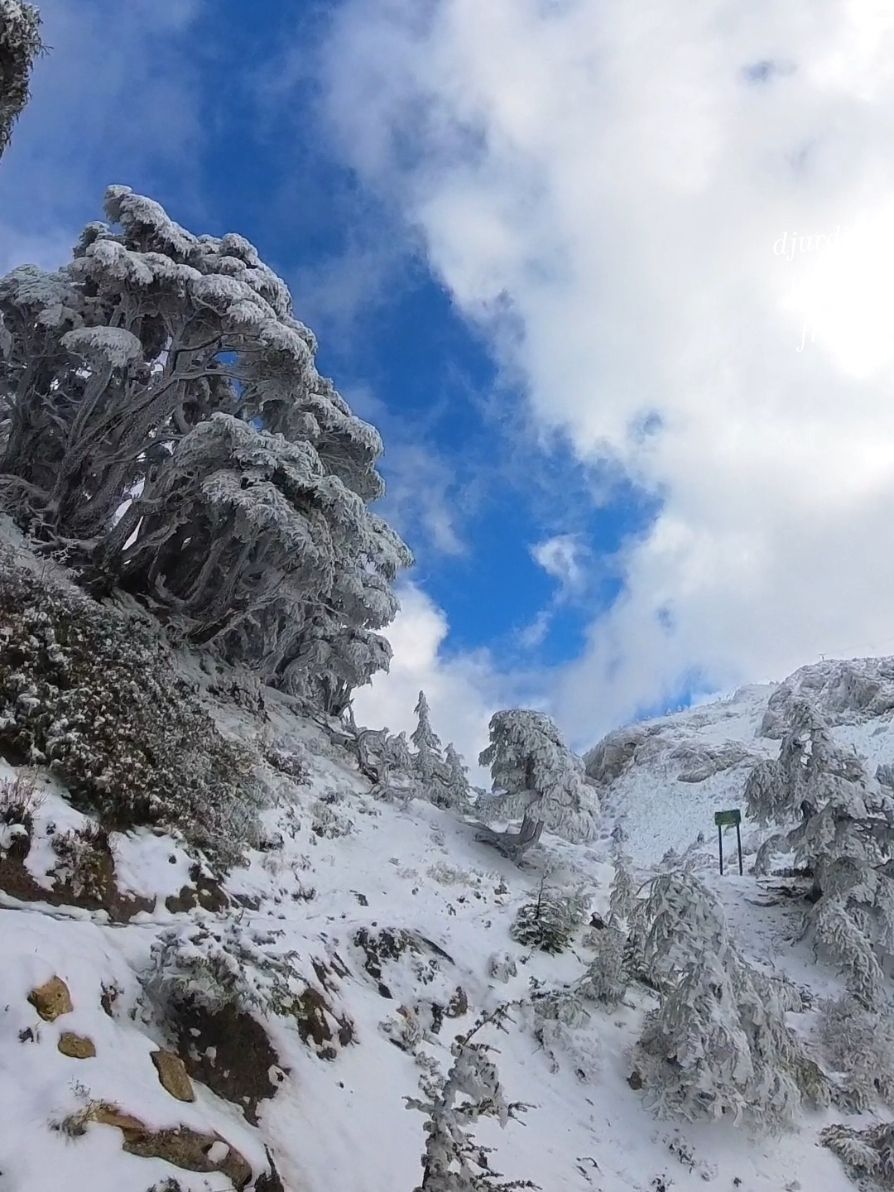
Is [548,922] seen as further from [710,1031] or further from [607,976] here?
[710,1031]

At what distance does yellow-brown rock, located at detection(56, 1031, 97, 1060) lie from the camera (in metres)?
4.05

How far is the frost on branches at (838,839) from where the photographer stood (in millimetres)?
12359

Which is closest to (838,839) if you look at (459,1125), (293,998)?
(293,998)

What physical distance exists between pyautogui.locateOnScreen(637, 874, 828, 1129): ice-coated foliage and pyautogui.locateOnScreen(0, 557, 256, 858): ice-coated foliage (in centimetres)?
603

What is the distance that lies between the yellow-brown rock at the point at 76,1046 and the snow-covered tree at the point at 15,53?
9.09 metres

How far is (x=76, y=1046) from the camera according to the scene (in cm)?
413

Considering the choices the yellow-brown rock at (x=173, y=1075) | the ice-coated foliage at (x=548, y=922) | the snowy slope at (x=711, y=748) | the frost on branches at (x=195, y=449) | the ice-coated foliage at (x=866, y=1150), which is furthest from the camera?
the snowy slope at (x=711, y=748)

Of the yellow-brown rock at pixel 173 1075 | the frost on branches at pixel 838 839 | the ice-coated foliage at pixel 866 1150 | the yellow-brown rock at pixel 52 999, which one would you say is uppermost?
the frost on branches at pixel 838 839

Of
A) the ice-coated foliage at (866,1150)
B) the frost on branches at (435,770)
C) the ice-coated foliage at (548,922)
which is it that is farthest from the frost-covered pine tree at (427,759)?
the ice-coated foliage at (866,1150)

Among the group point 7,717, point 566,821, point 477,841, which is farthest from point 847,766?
point 7,717

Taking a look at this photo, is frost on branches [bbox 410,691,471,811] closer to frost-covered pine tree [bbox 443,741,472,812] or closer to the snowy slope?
frost-covered pine tree [bbox 443,741,472,812]

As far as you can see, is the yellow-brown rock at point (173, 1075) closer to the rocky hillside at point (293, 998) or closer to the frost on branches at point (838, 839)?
the rocky hillside at point (293, 998)

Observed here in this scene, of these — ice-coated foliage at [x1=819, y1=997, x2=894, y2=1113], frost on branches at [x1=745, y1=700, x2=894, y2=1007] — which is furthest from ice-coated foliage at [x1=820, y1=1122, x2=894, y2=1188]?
frost on branches at [x1=745, y1=700, x2=894, y2=1007]

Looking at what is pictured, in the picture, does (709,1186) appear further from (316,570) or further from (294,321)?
(294,321)
